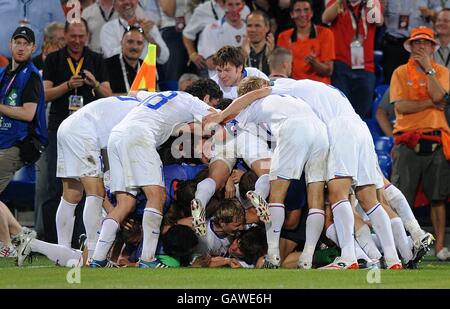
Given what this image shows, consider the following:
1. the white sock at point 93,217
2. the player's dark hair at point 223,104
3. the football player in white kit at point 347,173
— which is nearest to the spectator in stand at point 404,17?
the player's dark hair at point 223,104

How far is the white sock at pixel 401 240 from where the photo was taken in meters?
11.8

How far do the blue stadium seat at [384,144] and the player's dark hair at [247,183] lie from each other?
374 cm

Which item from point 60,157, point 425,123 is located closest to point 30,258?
point 60,157

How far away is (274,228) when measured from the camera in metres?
11.5

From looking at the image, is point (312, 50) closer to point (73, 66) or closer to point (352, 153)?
point (73, 66)

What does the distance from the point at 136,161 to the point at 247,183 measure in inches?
51.6

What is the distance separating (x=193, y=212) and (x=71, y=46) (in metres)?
4.19

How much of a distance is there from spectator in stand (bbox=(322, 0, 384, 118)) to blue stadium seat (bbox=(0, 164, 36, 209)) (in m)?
4.31

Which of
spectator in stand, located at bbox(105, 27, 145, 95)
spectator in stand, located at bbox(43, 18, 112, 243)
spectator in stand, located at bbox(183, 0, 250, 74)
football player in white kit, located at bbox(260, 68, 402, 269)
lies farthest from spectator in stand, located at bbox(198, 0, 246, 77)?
football player in white kit, located at bbox(260, 68, 402, 269)

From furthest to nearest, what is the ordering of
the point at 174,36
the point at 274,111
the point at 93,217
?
the point at 174,36 < the point at 93,217 < the point at 274,111

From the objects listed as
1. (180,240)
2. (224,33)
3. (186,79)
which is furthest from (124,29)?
(180,240)

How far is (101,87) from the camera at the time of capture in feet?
48.0

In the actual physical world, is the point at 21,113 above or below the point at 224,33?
below

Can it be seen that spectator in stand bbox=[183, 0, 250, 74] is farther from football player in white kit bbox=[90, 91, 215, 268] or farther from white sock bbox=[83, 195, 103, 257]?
football player in white kit bbox=[90, 91, 215, 268]
